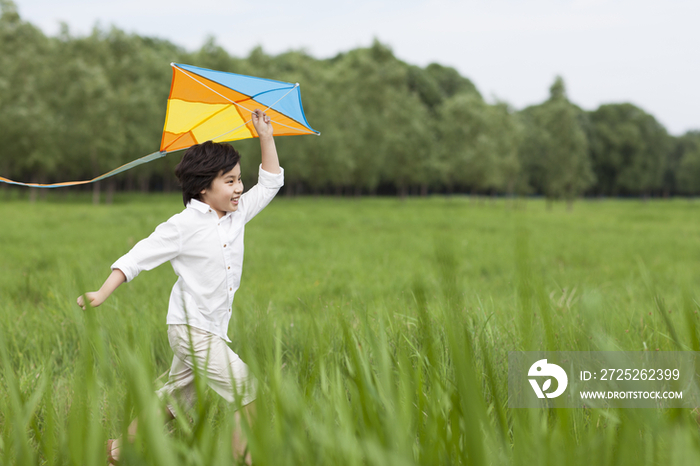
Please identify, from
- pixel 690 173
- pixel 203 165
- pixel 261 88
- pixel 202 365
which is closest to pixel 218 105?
pixel 261 88

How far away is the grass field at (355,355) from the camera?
3.33 feet

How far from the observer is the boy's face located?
248cm

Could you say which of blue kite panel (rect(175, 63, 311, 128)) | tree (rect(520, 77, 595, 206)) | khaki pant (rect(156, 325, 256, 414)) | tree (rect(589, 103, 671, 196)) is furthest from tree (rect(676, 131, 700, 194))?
khaki pant (rect(156, 325, 256, 414))

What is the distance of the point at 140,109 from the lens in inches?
1410

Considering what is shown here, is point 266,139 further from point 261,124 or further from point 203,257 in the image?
point 203,257

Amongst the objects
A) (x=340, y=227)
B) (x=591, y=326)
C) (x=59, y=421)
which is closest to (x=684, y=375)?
(x=591, y=326)

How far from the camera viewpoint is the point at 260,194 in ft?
8.96

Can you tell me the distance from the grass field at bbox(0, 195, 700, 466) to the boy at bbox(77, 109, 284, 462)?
0.61 ft

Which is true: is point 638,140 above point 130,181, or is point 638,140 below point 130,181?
above

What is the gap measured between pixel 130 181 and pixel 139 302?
51.2 meters

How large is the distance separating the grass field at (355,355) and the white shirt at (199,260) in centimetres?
23

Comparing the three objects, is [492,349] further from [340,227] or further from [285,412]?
[340,227]


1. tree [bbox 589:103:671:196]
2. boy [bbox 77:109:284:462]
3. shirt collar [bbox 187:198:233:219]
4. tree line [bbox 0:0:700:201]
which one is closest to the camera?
boy [bbox 77:109:284:462]

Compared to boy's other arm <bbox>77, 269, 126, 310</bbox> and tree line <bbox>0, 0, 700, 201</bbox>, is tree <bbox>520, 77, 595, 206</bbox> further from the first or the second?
boy's other arm <bbox>77, 269, 126, 310</bbox>
